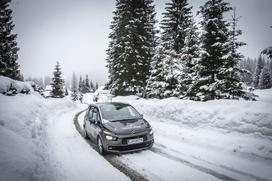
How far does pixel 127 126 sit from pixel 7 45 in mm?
26998

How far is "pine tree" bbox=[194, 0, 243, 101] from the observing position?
534 inches

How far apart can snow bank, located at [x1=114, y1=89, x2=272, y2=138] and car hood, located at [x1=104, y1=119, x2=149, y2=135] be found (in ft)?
11.7

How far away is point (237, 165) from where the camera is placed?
571cm

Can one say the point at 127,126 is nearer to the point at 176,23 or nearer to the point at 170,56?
the point at 170,56

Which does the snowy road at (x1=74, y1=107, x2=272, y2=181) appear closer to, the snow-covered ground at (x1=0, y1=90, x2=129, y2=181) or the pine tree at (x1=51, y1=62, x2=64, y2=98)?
the snow-covered ground at (x1=0, y1=90, x2=129, y2=181)

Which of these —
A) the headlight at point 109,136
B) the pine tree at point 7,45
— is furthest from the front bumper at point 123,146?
the pine tree at point 7,45

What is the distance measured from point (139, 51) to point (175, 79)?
729 centimetres

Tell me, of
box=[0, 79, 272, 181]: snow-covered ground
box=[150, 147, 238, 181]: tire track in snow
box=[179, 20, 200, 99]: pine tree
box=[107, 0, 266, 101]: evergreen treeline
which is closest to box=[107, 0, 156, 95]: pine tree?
box=[107, 0, 266, 101]: evergreen treeline

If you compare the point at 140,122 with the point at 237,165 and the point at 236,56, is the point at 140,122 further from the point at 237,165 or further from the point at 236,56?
the point at 236,56

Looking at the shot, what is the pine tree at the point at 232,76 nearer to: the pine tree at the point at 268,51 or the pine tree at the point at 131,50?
the pine tree at the point at 268,51

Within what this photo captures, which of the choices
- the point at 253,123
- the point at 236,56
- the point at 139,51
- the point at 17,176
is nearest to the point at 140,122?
the point at 253,123

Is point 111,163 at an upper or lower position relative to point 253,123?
lower

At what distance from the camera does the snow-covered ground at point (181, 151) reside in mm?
4863

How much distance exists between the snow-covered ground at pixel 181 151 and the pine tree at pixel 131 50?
510 inches
